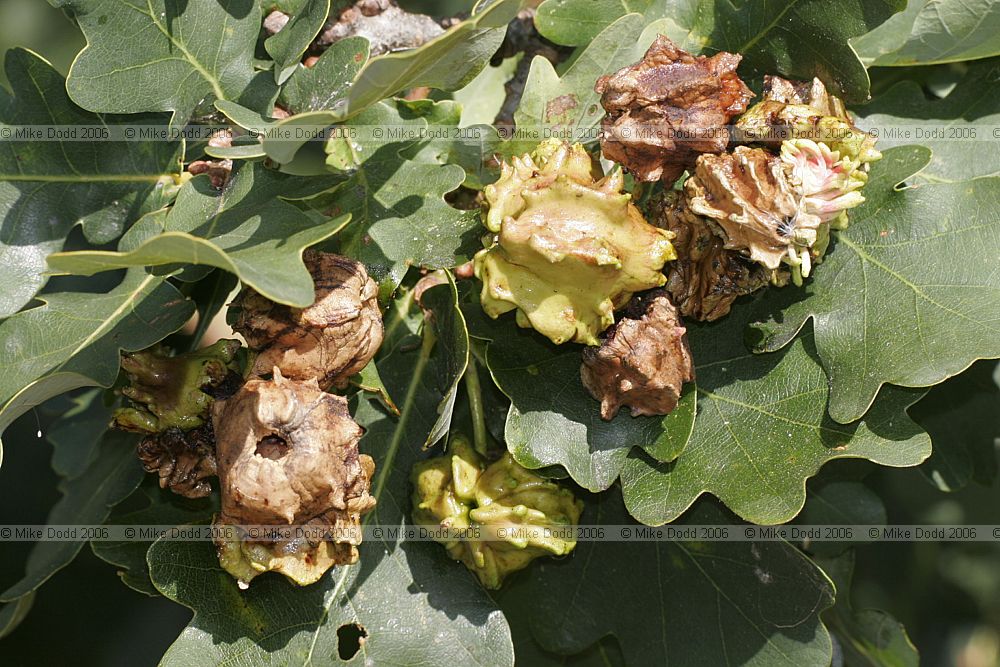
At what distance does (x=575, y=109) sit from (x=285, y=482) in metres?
0.73

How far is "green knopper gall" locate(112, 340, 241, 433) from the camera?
4.57ft

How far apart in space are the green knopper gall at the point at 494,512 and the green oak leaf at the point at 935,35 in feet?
2.87

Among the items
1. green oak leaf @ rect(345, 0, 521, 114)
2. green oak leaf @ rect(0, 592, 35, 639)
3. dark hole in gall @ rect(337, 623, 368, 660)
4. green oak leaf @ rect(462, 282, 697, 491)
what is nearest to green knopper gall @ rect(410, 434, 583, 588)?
green oak leaf @ rect(462, 282, 697, 491)

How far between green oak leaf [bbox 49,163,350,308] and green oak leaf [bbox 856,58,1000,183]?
92 cm

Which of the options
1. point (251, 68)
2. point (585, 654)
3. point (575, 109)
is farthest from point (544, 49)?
point (585, 654)

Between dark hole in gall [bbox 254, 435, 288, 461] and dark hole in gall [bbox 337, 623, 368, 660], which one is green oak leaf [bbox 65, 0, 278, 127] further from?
dark hole in gall [bbox 337, 623, 368, 660]

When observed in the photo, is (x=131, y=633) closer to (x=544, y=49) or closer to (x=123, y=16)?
(x=123, y=16)

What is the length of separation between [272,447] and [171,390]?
A: 244mm

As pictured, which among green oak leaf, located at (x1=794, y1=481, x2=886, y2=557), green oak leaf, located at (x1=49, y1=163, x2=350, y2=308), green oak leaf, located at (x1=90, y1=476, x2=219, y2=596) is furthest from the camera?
green oak leaf, located at (x1=794, y1=481, x2=886, y2=557)

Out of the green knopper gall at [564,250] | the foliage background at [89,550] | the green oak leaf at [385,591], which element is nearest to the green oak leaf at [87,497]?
→ the foliage background at [89,550]

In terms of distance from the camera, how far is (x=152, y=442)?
1.42m

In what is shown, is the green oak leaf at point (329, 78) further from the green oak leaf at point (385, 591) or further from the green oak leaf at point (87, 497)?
the green oak leaf at point (87, 497)

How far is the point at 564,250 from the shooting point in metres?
1.24

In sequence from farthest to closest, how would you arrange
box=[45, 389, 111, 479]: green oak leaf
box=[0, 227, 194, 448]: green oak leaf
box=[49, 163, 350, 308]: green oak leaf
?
box=[45, 389, 111, 479]: green oak leaf < box=[0, 227, 194, 448]: green oak leaf < box=[49, 163, 350, 308]: green oak leaf
